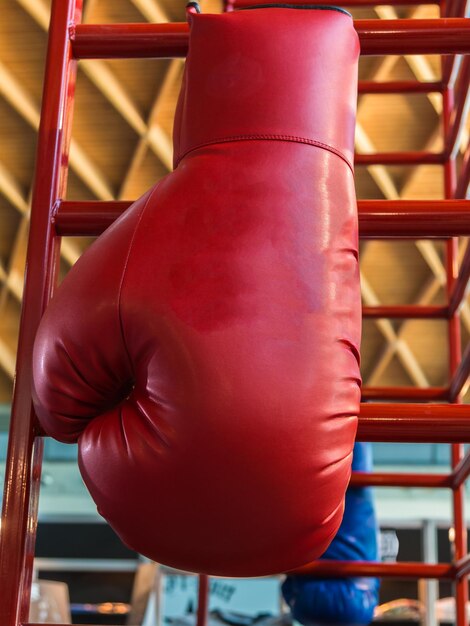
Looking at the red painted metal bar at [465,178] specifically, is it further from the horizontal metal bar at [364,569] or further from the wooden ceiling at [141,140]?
the wooden ceiling at [141,140]

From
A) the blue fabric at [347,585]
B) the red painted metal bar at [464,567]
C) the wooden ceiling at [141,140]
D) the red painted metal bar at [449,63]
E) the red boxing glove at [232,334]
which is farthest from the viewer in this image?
the wooden ceiling at [141,140]

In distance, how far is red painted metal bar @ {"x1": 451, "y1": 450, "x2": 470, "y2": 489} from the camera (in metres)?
1.53

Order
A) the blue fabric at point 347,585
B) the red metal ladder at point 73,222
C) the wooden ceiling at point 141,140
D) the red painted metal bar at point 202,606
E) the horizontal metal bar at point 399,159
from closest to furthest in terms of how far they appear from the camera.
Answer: the red metal ladder at point 73,222, the red painted metal bar at point 202,606, the blue fabric at point 347,585, the horizontal metal bar at point 399,159, the wooden ceiling at point 141,140

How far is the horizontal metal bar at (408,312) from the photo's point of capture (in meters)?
2.54

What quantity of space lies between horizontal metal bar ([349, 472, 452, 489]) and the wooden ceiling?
5980 millimetres

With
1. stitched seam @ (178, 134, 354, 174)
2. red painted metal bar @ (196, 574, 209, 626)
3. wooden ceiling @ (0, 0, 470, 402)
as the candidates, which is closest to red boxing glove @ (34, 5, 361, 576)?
stitched seam @ (178, 134, 354, 174)

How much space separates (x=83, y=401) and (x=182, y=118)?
15.4 inches

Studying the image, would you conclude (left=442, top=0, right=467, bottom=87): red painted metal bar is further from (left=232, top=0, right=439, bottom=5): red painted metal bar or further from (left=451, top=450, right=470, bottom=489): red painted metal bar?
(left=451, top=450, right=470, bottom=489): red painted metal bar

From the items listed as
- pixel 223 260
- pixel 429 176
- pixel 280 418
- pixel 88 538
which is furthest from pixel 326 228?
pixel 88 538

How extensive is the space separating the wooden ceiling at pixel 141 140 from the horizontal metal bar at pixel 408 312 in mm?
5594

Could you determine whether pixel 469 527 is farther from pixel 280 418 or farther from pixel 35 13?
pixel 280 418

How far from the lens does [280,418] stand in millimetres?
919

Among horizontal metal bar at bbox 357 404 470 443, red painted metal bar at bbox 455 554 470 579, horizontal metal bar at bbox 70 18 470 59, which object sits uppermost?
horizontal metal bar at bbox 70 18 470 59

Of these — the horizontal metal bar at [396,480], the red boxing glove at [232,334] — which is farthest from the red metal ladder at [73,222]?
the horizontal metal bar at [396,480]
